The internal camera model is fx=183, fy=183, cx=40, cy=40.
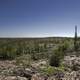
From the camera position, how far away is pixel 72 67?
406 inches

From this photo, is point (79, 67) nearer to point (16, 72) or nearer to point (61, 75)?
point (61, 75)

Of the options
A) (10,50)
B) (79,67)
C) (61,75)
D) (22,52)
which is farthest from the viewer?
(22,52)

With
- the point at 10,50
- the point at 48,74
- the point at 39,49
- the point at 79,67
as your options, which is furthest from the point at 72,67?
the point at 39,49

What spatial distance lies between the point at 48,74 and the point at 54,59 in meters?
3.07

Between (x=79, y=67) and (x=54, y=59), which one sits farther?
(x=54, y=59)

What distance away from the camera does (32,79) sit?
24.2 feet

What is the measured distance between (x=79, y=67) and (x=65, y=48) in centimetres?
907

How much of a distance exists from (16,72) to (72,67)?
11.6 ft

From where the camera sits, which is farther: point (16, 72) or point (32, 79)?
point (16, 72)

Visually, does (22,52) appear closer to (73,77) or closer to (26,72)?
(26,72)

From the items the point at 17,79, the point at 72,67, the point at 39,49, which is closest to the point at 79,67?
the point at 72,67

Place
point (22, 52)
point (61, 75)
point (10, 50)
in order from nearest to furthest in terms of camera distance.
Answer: point (61, 75), point (10, 50), point (22, 52)

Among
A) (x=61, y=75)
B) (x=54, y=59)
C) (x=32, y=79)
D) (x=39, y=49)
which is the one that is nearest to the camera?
(x=32, y=79)

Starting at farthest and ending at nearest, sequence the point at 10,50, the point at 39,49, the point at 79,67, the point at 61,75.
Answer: the point at 39,49 < the point at 10,50 < the point at 79,67 < the point at 61,75
